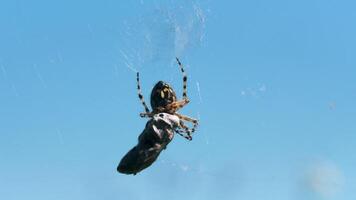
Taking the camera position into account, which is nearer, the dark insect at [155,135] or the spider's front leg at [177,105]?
the dark insect at [155,135]

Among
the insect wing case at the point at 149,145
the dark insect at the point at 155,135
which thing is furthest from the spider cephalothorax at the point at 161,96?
the insect wing case at the point at 149,145

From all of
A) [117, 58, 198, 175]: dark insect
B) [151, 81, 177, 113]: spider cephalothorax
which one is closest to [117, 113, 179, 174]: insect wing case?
[117, 58, 198, 175]: dark insect

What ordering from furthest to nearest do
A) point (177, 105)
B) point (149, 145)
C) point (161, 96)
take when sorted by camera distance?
point (177, 105)
point (161, 96)
point (149, 145)

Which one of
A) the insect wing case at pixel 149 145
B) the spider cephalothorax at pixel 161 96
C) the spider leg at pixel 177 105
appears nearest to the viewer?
the insect wing case at pixel 149 145

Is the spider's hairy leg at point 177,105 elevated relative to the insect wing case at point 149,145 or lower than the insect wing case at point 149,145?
elevated

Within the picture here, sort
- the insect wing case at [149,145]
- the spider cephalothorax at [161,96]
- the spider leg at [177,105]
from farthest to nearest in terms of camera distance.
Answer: the spider leg at [177,105] → the spider cephalothorax at [161,96] → the insect wing case at [149,145]

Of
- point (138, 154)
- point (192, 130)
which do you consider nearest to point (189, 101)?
point (192, 130)

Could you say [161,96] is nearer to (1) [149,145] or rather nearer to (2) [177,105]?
(2) [177,105]

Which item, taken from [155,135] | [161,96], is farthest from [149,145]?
[161,96]

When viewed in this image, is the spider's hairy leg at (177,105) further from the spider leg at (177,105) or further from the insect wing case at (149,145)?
the insect wing case at (149,145)
